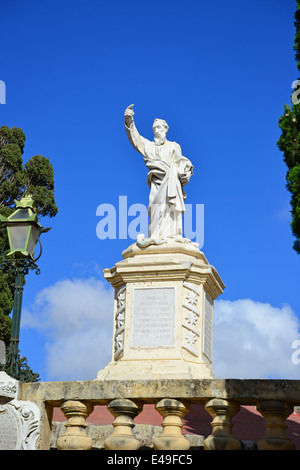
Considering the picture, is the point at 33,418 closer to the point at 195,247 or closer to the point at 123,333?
the point at 123,333

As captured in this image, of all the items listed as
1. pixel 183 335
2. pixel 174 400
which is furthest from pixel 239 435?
pixel 174 400

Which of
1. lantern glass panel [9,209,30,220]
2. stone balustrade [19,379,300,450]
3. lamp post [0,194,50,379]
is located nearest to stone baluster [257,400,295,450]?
stone balustrade [19,379,300,450]

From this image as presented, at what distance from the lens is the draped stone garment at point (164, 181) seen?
1251 centimetres

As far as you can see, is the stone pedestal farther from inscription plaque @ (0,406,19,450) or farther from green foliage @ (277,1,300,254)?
inscription plaque @ (0,406,19,450)

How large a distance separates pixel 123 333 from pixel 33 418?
13.0 feet

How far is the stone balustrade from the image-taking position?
280 inches

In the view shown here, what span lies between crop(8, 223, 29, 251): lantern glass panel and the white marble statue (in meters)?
3.70

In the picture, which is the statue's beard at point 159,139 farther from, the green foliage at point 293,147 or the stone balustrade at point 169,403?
the stone balustrade at point 169,403

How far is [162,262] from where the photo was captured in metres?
11.5

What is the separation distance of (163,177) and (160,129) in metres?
0.99

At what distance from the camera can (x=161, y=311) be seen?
11523mm

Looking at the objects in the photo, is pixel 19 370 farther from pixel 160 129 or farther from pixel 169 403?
pixel 160 129

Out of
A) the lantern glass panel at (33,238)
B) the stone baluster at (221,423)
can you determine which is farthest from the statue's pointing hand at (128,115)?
the stone baluster at (221,423)

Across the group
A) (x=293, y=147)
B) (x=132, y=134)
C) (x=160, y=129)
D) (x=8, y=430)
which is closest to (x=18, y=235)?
(x=8, y=430)
